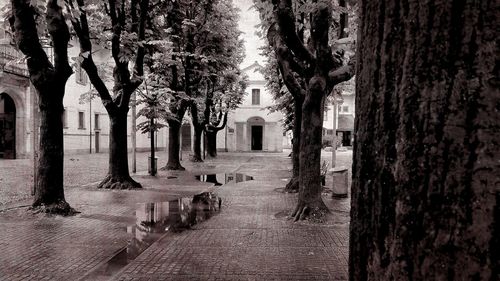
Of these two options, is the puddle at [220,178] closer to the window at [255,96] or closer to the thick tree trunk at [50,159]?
the thick tree trunk at [50,159]

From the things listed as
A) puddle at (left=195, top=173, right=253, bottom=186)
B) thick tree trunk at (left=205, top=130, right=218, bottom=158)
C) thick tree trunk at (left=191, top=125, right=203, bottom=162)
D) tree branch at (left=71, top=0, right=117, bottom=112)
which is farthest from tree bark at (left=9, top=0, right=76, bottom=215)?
thick tree trunk at (left=205, top=130, right=218, bottom=158)

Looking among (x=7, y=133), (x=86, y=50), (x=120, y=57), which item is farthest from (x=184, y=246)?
(x=7, y=133)

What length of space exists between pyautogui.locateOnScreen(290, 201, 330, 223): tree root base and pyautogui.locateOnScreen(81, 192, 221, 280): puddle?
2037mm

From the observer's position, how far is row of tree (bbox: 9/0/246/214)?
10039mm

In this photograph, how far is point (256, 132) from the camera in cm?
5350

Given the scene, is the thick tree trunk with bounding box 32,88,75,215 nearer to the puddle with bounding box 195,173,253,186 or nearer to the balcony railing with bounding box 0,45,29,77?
the puddle with bounding box 195,173,253,186

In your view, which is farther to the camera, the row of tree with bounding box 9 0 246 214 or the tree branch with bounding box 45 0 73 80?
the tree branch with bounding box 45 0 73 80

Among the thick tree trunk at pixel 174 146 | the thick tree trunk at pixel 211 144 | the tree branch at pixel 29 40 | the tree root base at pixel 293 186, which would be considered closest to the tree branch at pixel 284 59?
the tree root base at pixel 293 186

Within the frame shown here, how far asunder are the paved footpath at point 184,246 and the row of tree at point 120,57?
1526mm

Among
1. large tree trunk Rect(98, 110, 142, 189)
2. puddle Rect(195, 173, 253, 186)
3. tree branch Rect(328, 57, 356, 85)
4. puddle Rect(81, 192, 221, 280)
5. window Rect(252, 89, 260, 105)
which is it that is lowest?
puddle Rect(195, 173, 253, 186)

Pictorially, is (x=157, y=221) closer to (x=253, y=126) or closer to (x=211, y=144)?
(x=211, y=144)

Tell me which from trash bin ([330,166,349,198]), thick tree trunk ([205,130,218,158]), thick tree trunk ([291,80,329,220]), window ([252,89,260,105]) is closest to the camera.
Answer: thick tree trunk ([291,80,329,220])

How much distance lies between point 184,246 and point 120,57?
28.4 feet

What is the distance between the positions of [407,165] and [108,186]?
1463cm
